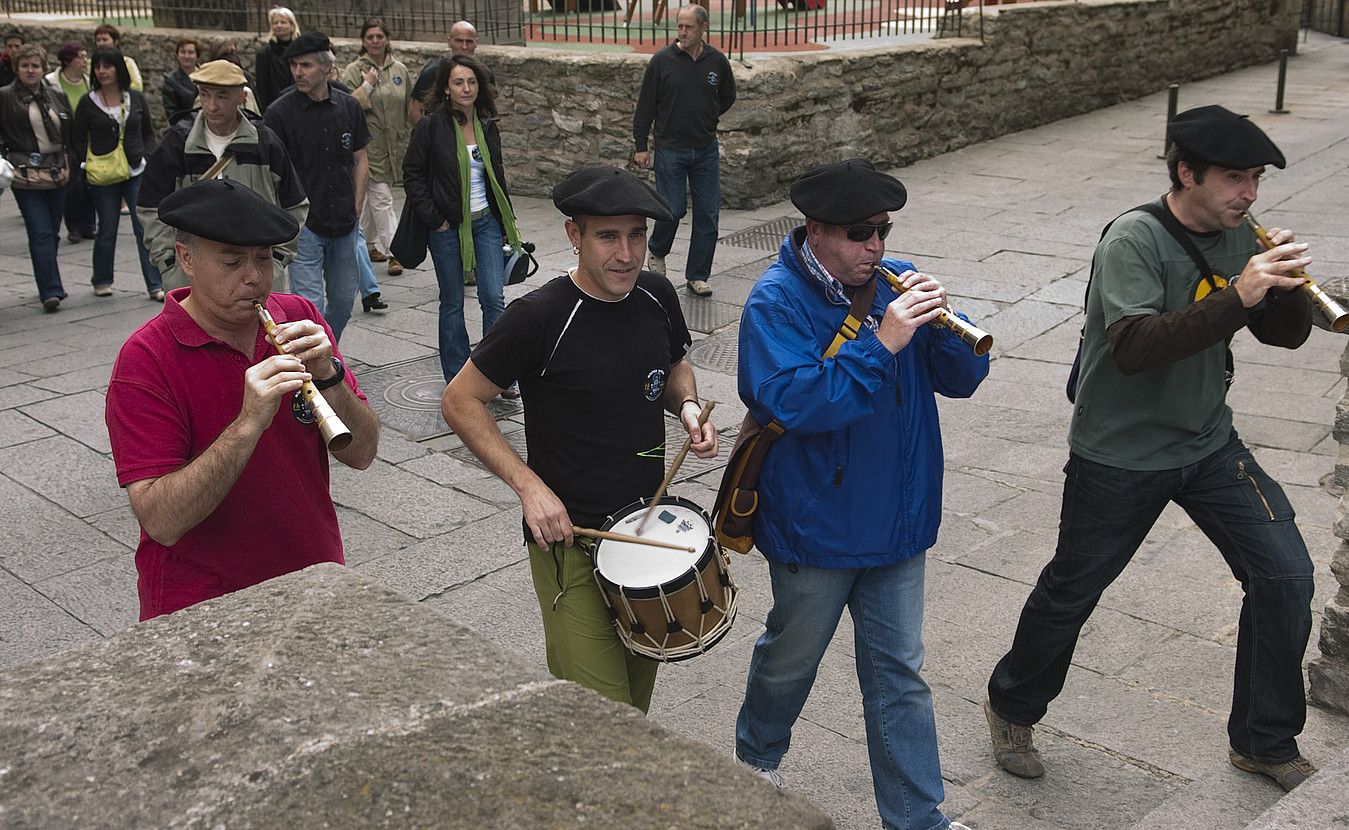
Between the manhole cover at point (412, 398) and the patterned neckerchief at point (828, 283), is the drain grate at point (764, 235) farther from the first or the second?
the patterned neckerchief at point (828, 283)

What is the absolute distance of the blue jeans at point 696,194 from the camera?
951cm

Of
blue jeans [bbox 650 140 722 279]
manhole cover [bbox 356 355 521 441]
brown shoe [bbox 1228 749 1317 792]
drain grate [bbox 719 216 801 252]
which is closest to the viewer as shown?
brown shoe [bbox 1228 749 1317 792]

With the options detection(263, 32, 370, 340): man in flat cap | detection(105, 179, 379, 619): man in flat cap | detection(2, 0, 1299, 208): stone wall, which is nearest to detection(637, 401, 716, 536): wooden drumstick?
detection(105, 179, 379, 619): man in flat cap

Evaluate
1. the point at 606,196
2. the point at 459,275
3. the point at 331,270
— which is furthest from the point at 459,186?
the point at 606,196

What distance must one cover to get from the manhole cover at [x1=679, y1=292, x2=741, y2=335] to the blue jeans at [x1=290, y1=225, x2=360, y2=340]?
7.15ft

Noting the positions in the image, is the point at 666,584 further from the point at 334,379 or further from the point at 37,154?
the point at 37,154

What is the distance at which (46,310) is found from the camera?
9875 millimetres

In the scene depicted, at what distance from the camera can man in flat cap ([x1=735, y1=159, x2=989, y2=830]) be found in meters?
3.37

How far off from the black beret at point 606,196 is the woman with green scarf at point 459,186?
3.84 metres

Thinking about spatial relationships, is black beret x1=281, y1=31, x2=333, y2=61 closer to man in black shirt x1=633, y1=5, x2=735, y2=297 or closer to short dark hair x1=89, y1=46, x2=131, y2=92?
man in black shirt x1=633, y1=5, x2=735, y2=297

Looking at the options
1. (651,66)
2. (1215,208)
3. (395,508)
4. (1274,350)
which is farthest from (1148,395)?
(651,66)

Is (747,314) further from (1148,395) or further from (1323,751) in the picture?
(1323,751)

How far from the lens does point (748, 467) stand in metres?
3.53

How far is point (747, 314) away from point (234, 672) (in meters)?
1.98
